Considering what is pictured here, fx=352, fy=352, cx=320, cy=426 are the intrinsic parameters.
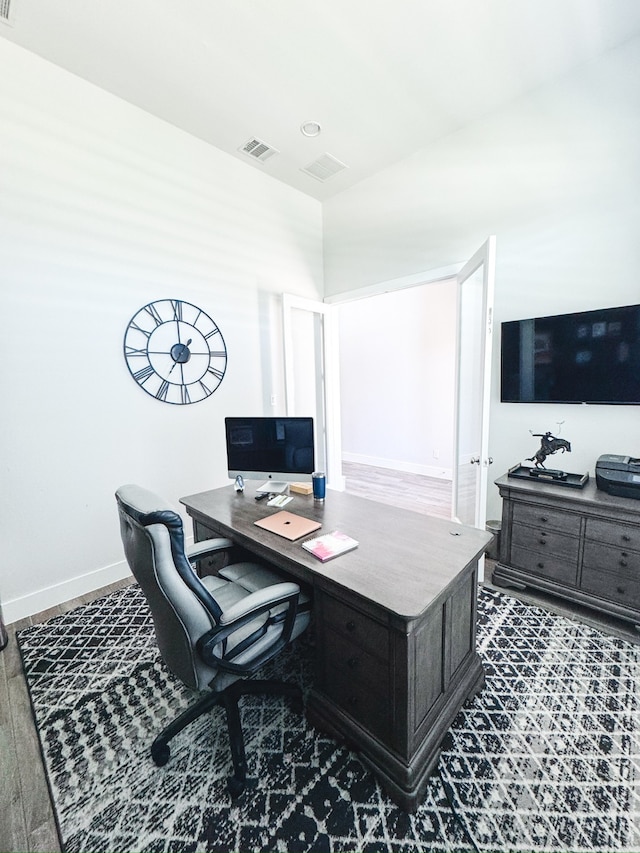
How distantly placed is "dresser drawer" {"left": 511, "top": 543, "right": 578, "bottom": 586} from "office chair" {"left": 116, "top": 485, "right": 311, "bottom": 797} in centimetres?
165

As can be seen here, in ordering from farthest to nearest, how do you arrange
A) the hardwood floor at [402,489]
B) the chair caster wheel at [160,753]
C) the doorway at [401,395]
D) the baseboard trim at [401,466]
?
1. the baseboard trim at [401,466]
2. the doorway at [401,395]
3. the hardwood floor at [402,489]
4. the chair caster wheel at [160,753]

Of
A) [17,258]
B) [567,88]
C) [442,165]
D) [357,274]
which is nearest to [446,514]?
[357,274]

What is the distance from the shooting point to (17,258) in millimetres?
2164

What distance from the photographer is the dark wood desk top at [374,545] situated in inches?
47.7

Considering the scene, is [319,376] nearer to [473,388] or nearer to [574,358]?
[473,388]

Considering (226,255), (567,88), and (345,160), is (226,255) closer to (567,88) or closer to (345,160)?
(345,160)

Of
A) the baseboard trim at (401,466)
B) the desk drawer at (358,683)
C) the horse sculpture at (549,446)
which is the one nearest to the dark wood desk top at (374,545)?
the desk drawer at (358,683)

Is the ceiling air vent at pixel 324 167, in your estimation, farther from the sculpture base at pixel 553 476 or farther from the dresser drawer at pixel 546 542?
the dresser drawer at pixel 546 542

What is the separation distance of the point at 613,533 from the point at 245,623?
2107mm

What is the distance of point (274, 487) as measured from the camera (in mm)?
2316

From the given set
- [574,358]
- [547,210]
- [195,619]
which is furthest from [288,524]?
[547,210]

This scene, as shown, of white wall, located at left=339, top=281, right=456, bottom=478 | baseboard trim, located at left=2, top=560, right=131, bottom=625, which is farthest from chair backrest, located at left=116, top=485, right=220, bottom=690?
white wall, located at left=339, top=281, right=456, bottom=478

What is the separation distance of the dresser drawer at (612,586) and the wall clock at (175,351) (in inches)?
120

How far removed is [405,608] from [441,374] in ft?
14.7
